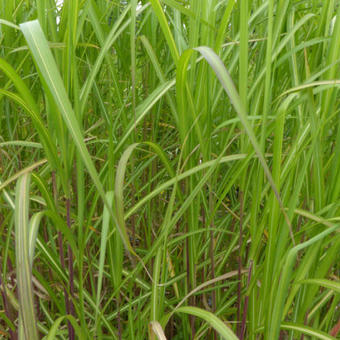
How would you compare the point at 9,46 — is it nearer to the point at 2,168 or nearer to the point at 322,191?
the point at 2,168

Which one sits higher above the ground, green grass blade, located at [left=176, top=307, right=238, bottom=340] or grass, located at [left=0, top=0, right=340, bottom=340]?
grass, located at [left=0, top=0, right=340, bottom=340]

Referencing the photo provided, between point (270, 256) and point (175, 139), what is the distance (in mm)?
497

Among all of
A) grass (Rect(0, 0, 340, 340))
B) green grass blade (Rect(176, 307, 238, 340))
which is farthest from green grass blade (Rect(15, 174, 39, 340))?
green grass blade (Rect(176, 307, 238, 340))

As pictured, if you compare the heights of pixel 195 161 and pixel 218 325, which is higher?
pixel 195 161

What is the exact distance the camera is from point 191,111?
607 millimetres

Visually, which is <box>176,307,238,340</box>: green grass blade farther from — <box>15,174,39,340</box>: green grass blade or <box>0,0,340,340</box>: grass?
<box>15,174,39,340</box>: green grass blade

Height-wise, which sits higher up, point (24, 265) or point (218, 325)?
point (24, 265)

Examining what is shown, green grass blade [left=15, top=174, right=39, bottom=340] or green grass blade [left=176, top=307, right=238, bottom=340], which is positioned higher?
green grass blade [left=15, top=174, right=39, bottom=340]

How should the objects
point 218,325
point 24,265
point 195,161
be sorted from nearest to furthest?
point 24,265
point 218,325
point 195,161

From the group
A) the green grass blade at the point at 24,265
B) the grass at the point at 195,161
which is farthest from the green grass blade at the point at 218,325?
the green grass blade at the point at 24,265

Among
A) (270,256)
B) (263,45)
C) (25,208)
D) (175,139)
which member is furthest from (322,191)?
(175,139)

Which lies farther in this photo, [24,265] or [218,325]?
[218,325]

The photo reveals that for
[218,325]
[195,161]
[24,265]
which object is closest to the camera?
[24,265]

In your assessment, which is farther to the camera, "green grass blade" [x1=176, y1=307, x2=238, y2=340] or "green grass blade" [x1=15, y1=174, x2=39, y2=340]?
"green grass blade" [x1=176, y1=307, x2=238, y2=340]
